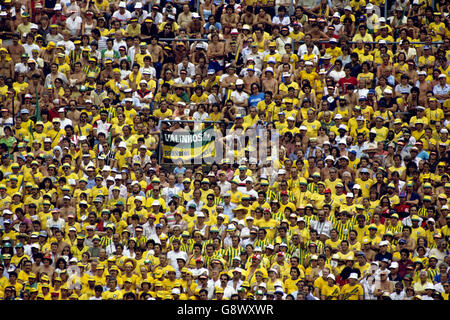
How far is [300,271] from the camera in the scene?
20.2m

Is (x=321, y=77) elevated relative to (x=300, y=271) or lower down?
elevated

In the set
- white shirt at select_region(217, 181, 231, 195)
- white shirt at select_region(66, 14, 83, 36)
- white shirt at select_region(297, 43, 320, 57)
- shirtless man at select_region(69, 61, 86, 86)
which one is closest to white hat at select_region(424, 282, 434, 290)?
white shirt at select_region(217, 181, 231, 195)

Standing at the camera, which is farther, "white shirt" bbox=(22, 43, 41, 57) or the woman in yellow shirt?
"white shirt" bbox=(22, 43, 41, 57)

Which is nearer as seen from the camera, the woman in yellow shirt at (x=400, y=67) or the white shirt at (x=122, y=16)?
the woman in yellow shirt at (x=400, y=67)

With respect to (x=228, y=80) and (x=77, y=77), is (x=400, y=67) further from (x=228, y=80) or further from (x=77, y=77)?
(x=77, y=77)

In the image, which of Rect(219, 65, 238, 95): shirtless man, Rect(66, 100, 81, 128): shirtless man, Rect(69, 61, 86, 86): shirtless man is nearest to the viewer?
Rect(66, 100, 81, 128): shirtless man

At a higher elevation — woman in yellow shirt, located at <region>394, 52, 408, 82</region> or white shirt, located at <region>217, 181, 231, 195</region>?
woman in yellow shirt, located at <region>394, 52, 408, 82</region>

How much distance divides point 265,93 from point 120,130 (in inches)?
127

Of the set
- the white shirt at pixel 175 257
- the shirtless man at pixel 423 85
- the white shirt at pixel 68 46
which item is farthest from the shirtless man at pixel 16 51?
the shirtless man at pixel 423 85

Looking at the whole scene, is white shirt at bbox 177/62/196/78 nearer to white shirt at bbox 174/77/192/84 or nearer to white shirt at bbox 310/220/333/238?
white shirt at bbox 174/77/192/84

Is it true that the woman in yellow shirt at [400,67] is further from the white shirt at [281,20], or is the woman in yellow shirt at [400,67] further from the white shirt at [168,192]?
the white shirt at [168,192]

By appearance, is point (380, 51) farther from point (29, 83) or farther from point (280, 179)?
point (29, 83)

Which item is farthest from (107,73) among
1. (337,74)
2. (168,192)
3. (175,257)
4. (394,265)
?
(394,265)

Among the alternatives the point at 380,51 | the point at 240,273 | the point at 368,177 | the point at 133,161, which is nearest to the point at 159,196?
the point at 133,161
